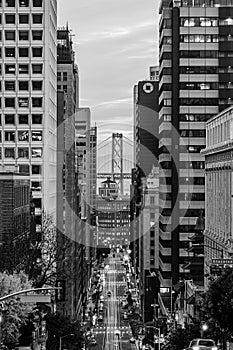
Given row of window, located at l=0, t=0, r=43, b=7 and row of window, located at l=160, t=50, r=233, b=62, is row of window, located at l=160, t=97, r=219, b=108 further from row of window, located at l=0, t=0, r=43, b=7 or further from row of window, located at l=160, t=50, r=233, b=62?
row of window, located at l=0, t=0, r=43, b=7

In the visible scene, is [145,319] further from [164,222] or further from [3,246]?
[3,246]

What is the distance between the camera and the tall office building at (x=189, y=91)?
132m

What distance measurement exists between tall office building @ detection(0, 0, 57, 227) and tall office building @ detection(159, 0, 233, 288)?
→ 1561 inches

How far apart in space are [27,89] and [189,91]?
42.0m

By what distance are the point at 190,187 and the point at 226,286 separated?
79.9m

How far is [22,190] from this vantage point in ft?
258

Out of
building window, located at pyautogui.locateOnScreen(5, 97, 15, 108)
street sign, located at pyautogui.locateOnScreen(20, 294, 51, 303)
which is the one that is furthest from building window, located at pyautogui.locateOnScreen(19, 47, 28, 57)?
street sign, located at pyautogui.locateOnScreen(20, 294, 51, 303)

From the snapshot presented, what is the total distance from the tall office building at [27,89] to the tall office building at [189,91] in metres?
39.7

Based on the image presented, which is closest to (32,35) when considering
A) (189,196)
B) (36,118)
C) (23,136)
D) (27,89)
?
(27,89)

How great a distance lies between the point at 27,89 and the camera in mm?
95938

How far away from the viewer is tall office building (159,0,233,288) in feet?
433

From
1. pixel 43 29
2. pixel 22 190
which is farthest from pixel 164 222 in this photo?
pixel 22 190

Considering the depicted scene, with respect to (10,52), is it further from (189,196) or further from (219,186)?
(189,196)

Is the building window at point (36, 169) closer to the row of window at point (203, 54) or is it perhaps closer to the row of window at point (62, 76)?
the row of window at point (203, 54)
